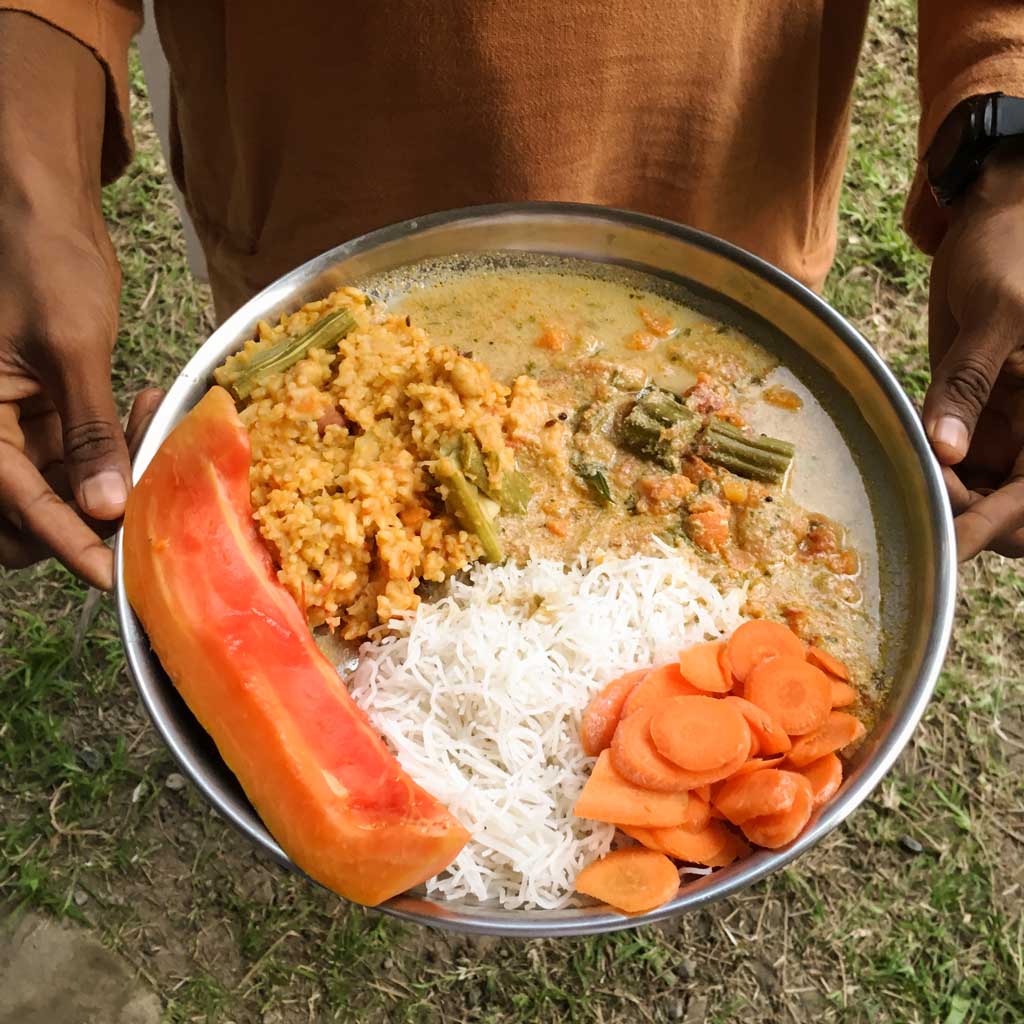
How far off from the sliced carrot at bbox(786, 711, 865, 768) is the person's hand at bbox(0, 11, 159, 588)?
4.43 feet

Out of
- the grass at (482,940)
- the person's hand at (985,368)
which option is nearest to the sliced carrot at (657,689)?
the person's hand at (985,368)

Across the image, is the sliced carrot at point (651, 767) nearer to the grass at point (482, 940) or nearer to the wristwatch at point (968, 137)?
the wristwatch at point (968, 137)

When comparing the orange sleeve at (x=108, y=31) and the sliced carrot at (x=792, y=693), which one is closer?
the sliced carrot at (x=792, y=693)

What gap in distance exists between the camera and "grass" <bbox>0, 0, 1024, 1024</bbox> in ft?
10.5

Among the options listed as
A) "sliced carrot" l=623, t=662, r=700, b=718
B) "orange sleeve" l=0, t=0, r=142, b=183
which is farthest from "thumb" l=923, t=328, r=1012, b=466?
"orange sleeve" l=0, t=0, r=142, b=183

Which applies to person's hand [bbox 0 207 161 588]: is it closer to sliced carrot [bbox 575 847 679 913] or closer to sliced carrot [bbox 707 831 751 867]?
sliced carrot [bbox 575 847 679 913]

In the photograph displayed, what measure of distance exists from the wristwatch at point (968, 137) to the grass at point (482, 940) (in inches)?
83.4

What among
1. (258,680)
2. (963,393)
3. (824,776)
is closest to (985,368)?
(963,393)

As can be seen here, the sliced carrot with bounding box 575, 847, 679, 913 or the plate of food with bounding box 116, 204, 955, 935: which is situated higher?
the plate of food with bounding box 116, 204, 955, 935

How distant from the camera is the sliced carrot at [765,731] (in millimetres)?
1869

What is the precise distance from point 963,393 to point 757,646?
67 cm

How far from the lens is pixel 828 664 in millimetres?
1978

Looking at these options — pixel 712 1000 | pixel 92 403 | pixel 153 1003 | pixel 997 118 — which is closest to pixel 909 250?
pixel 997 118

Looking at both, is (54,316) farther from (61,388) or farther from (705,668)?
(705,668)
